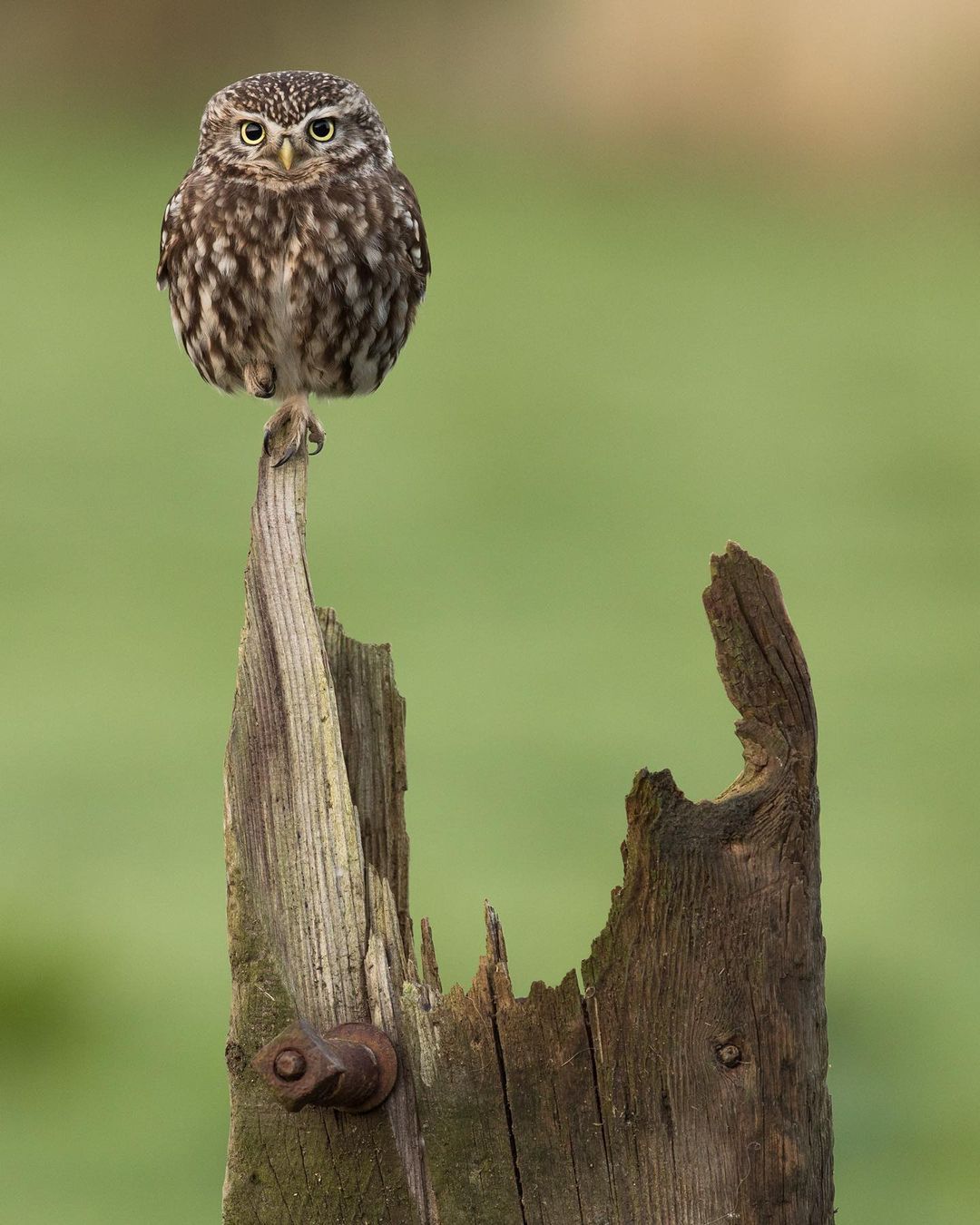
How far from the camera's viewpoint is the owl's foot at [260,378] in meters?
3.15

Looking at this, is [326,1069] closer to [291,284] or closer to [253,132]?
[291,284]

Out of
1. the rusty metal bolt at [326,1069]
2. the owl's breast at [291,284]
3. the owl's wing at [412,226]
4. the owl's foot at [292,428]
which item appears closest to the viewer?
the rusty metal bolt at [326,1069]

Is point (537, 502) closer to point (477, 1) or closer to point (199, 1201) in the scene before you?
point (477, 1)

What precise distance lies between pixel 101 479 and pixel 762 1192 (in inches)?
501

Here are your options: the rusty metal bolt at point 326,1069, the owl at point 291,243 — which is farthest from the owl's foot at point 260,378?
the rusty metal bolt at point 326,1069

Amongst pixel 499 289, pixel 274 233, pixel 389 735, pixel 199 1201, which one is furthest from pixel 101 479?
pixel 389 735

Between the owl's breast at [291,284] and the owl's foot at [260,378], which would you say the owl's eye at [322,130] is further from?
the owl's foot at [260,378]

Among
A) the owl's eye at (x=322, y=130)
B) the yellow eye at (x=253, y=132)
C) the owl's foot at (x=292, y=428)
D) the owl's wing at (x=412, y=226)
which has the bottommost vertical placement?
the owl's foot at (x=292, y=428)

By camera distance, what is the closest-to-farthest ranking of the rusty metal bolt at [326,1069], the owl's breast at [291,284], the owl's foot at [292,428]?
the rusty metal bolt at [326,1069] < the owl's foot at [292,428] < the owl's breast at [291,284]

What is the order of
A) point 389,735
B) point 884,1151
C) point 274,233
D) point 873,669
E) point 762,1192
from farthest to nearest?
point 873,669 < point 884,1151 < point 274,233 < point 389,735 < point 762,1192

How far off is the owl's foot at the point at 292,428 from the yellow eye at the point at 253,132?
2.34ft

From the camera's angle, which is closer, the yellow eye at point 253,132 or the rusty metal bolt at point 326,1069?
the rusty metal bolt at point 326,1069

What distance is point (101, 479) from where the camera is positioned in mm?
14023

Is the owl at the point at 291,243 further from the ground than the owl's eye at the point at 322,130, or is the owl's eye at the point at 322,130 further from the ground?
the owl's eye at the point at 322,130
